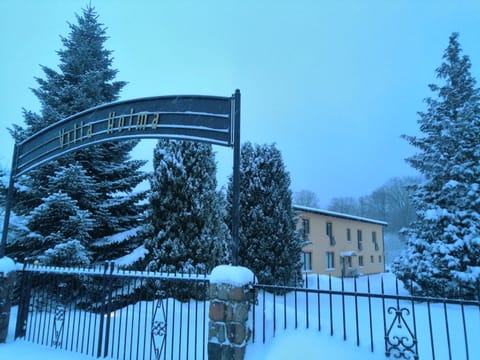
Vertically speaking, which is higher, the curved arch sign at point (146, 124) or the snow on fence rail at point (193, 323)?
the curved arch sign at point (146, 124)

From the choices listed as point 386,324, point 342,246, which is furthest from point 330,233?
point 386,324

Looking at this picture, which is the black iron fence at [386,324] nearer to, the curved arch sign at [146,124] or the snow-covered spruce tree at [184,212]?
the snow-covered spruce tree at [184,212]

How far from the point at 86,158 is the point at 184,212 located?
15.0 feet

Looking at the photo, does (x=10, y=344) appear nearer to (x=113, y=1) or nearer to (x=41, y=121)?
(x=41, y=121)

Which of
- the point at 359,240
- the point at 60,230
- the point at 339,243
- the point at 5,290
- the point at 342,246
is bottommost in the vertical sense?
the point at 5,290

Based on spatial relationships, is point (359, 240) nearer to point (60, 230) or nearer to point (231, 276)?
point (60, 230)

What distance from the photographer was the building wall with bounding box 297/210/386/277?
70.9 feet

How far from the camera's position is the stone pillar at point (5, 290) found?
16.8ft

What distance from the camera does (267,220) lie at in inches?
397

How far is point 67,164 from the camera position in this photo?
923 centimetres

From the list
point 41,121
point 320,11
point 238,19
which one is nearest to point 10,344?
point 41,121

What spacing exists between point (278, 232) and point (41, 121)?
827cm

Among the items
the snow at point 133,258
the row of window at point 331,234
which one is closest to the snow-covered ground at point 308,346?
the snow at point 133,258

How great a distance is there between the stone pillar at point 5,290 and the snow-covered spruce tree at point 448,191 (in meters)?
9.38
